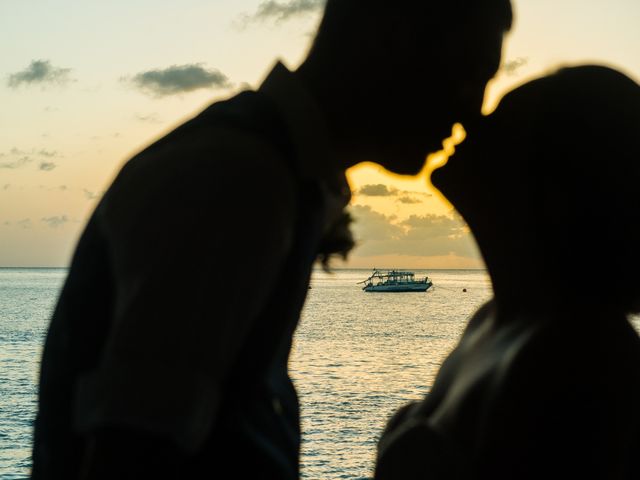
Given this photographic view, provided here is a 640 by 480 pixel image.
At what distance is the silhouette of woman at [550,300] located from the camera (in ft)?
3.96

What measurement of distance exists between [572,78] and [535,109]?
76 mm

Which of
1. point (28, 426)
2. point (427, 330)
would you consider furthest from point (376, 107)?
point (427, 330)

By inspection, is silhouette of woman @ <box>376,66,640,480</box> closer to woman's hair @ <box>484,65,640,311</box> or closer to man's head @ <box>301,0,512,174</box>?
woman's hair @ <box>484,65,640,311</box>

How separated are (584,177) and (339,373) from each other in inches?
1543

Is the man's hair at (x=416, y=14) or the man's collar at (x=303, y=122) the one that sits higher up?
the man's hair at (x=416, y=14)

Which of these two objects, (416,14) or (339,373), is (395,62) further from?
(339,373)

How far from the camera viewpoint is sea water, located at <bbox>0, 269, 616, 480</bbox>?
22938 mm

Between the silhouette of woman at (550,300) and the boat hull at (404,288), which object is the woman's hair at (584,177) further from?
the boat hull at (404,288)

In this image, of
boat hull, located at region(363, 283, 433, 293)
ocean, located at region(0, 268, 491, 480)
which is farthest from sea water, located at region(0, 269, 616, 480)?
boat hull, located at region(363, 283, 433, 293)

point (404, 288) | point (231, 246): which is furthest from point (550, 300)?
point (404, 288)

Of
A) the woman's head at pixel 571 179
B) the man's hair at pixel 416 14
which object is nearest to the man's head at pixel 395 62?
the man's hair at pixel 416 14

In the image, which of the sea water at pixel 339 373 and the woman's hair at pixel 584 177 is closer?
Answer: the woman's hair at pixel 584 177

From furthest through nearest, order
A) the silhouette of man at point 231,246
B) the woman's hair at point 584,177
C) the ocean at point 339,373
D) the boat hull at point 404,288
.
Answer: the boat hull at point 404,288
the ocean at point 339,373
the woman's hair at point 584,177
the silhouette of man at point 231,246

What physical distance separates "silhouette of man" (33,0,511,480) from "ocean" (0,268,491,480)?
0.52 m
